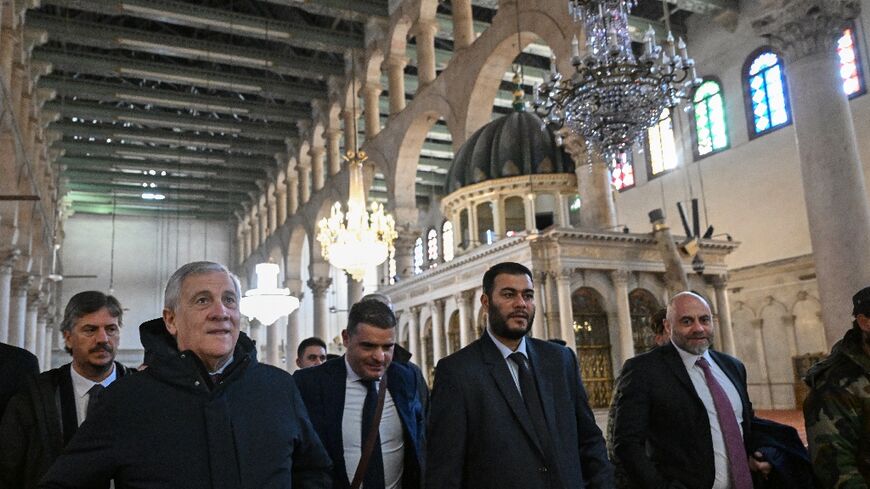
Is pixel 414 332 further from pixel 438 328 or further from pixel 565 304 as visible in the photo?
pixel 565 304

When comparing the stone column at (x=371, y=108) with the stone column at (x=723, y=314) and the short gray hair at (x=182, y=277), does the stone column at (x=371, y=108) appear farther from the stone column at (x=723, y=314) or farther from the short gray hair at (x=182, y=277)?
the short gray hair at (x=182, y=277)

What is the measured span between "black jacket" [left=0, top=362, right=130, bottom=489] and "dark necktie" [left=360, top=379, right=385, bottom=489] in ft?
3.49

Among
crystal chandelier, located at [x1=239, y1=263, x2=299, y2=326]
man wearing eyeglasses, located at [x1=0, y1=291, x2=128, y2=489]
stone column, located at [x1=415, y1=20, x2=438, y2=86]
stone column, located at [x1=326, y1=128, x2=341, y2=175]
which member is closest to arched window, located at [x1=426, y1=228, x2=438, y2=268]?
stone column, located at [x1=326, y1=128, x2=341, y2=175]

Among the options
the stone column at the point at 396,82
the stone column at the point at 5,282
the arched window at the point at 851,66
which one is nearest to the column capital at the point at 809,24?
the arched window at the point at 851,66

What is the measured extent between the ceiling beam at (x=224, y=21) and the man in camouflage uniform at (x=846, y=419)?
16.8 meters

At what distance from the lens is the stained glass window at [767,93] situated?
50.8 feet

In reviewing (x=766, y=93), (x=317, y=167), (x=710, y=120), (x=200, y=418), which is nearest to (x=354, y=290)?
(x=317, y=167)

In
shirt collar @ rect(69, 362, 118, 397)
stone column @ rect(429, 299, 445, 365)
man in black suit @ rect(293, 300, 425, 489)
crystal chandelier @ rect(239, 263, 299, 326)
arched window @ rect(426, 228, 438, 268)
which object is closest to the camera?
shirt collar @ rect(69, 362, 118, 397)

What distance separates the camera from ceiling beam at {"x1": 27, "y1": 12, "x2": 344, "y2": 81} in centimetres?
1731

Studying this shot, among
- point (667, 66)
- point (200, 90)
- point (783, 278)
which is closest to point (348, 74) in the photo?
point (200, 90)

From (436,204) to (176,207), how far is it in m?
13.0

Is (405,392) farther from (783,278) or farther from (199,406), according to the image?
(783,278)

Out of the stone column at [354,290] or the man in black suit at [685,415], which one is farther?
the stone column at [354,290]

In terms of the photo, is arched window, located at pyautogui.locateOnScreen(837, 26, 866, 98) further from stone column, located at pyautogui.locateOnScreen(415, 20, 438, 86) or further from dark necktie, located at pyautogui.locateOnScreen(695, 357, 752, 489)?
dark necktie, located at pyautogui.locateOnScreen(695, 357, 752, 489)
